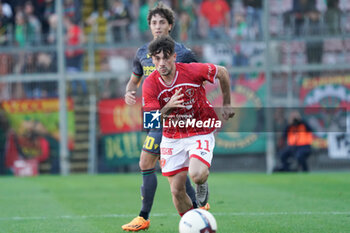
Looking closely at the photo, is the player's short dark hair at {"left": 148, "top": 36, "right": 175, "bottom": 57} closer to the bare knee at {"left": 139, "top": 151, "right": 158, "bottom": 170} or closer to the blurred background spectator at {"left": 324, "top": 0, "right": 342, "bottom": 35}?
the bare knee at {"left": 139, "top": 151, "right": 158, "bottom": 170}

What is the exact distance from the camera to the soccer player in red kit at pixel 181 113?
5.99 metres

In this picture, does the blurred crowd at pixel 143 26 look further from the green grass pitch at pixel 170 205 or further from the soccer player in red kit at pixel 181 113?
the soccer player in red kit at pixel 181 113

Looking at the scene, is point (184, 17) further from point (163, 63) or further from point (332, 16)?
point (163, 63)

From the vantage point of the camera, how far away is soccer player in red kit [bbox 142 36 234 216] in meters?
5.99

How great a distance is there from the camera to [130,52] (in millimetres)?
16453

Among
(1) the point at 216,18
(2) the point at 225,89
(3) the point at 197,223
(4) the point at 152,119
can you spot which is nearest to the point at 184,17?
(1) the point at 216,18

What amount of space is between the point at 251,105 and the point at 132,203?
741 cm

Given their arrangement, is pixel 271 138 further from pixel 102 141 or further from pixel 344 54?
pixel 102 141

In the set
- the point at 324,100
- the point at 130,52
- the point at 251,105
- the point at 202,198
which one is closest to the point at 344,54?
the point at 324,100

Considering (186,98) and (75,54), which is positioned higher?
(75,54)

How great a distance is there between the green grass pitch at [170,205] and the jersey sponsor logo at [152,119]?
1079mm

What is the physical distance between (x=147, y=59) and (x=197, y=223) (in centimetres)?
246

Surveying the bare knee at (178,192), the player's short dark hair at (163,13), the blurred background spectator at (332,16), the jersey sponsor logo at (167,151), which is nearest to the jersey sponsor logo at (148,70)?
the player's short dark hair at (163,13)

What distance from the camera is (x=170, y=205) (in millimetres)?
9086
